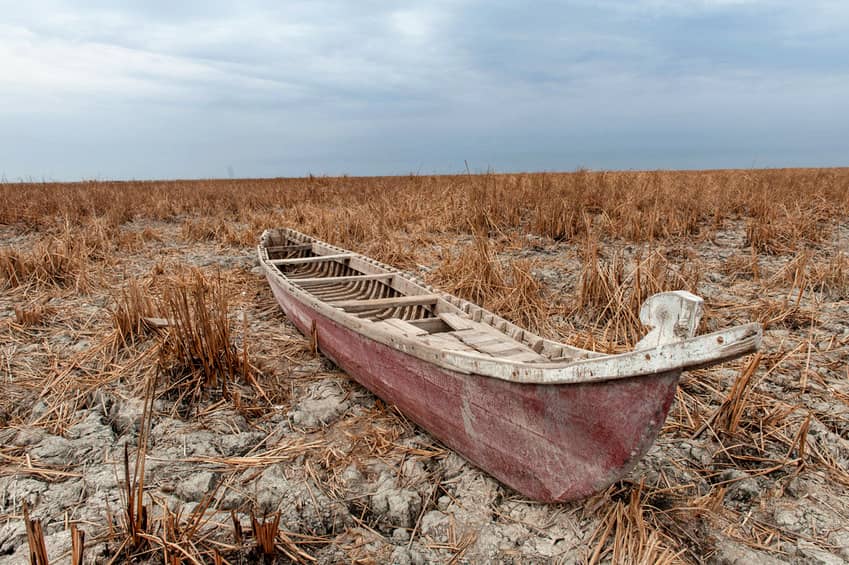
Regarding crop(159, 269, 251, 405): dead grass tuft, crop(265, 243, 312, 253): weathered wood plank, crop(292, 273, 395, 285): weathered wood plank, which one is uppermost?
crop(265, 243, 312, 253): weathered wood plank

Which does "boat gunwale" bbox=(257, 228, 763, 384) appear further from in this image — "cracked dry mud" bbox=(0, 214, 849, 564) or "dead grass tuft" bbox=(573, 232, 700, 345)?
"dead grass tuft" bbox=(573, 232, 700, 345)

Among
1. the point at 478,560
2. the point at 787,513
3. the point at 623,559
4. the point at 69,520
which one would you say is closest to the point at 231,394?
the point at 69,520

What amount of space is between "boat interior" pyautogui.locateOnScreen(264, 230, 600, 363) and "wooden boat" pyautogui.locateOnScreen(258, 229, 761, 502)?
1 centimetres

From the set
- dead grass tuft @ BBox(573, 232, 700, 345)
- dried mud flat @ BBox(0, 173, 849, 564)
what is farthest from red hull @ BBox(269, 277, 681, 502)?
dead grass tuft @ BBox(573, 232, 700, 345)

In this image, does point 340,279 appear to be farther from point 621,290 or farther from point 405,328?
point 621,290

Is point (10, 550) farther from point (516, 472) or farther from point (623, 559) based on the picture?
point (623, 559)

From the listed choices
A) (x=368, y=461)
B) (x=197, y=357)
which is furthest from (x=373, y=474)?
(x=197, y=357)

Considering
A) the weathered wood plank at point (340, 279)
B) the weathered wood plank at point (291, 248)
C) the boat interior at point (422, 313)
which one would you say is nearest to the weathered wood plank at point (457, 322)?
the boat interior at point (422, 313)

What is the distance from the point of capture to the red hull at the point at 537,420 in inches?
84.7

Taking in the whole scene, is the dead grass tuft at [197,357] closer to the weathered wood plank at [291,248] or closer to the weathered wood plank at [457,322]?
the weathered wood plank at [457,322]

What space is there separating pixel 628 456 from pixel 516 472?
28.8 inches

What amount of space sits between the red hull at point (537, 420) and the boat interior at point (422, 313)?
1.12 feet

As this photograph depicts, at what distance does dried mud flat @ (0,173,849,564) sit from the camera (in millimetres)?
2557

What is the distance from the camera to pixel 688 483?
9.61 ft
